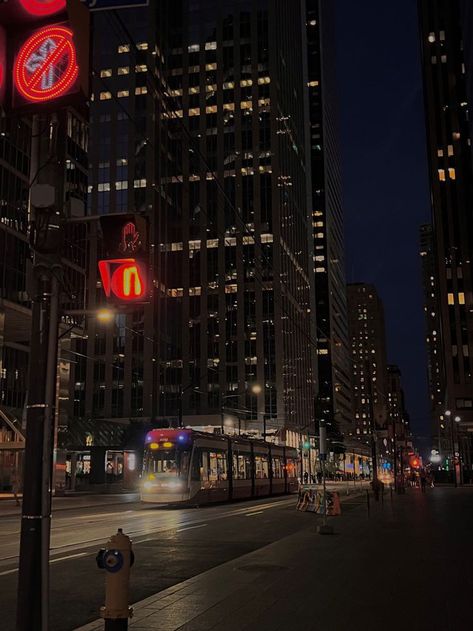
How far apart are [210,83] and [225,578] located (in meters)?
114

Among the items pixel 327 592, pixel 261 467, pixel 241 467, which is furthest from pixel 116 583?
pixel 261 467

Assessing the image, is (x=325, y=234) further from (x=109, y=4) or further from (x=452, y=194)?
(x=109, y=4)

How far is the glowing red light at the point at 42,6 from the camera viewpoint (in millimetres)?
5137

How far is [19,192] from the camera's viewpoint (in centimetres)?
4894

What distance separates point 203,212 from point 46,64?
328 ft

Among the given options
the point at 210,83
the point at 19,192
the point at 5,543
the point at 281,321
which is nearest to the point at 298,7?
the point at 210,83

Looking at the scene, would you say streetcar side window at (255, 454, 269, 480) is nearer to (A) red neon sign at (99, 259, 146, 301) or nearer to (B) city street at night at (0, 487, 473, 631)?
(B) city street at night at (0, 487, 473, 631)

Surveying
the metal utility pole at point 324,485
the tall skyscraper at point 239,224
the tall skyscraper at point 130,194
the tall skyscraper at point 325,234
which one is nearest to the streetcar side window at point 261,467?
the metal utility pole at point 324,485

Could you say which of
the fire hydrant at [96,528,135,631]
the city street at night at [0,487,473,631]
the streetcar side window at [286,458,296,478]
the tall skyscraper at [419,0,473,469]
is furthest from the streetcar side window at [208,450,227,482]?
the tall skyscraper at [419,0,473,469]

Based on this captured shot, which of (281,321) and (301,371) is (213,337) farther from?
(301,371)

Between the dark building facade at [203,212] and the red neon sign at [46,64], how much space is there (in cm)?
8774

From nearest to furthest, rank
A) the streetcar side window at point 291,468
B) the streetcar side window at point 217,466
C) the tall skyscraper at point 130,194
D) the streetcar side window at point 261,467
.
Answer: the streetcar side window at point 217,466, the streetcar side window at point 261,467, the streetcar side window at point 291,468, the tall skyscraper at point 130,194

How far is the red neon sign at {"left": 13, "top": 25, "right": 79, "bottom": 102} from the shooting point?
509cm

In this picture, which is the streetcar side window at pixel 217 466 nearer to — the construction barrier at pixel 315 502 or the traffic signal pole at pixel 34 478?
the construction barrier at pixel 315 502
